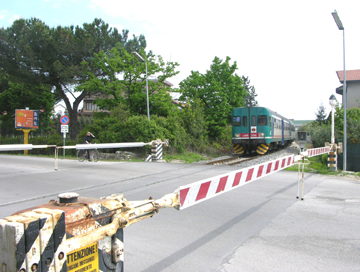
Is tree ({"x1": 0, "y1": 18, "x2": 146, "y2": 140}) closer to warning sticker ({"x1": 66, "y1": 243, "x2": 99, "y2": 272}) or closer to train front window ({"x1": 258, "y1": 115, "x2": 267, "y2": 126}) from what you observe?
train front window ({"x1": 258, "y1": 115, "x2": 267, "y2": 126})

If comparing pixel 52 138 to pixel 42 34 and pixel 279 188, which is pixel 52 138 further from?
pixel 279 188

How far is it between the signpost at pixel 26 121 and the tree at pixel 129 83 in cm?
1010

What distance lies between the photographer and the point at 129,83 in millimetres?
29297

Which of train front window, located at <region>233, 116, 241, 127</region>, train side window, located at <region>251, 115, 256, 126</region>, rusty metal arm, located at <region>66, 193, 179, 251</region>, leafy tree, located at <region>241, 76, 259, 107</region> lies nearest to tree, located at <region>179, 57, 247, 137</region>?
Result: train front window, located at <region>233, 116, 241, 127</region>

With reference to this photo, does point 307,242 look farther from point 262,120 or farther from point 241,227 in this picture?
point 262,120

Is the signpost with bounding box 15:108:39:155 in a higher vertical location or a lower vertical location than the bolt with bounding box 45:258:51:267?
higher

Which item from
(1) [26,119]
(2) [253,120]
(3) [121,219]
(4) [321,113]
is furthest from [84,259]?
(4) [321,113]

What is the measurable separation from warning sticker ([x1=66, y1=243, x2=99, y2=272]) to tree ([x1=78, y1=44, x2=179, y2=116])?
26419 millimetres

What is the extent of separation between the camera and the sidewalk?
396cm

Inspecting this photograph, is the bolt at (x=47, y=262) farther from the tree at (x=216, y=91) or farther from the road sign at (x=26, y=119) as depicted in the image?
the road sign at (x=26, y=119)

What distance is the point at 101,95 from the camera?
34.0 meters

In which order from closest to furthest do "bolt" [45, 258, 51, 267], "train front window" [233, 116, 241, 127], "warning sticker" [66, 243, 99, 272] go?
"bolt" [45, 258, 51, 267] → "warning sticker" [66, 243, 99, 272] → "train front window" [233, 116, 241, 127]

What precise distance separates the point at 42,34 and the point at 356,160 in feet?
91.0

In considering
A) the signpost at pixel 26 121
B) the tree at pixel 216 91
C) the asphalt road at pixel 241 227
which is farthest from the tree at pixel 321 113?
the asphalt road at pixel 241 227
